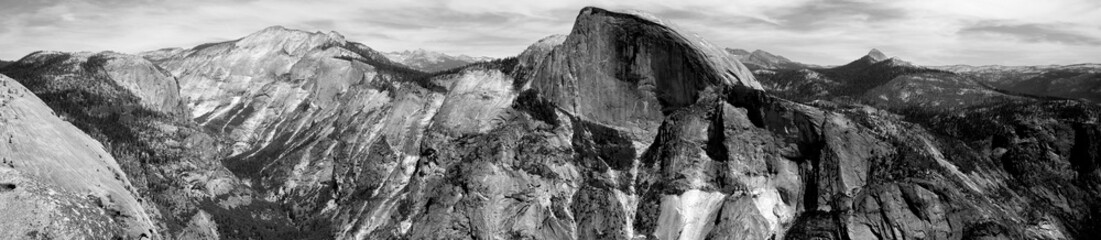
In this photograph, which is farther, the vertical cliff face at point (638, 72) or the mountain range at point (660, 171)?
the vertical cliff face at point (638, 72)

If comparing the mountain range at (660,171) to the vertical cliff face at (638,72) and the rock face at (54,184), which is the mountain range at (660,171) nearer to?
the vertical cliff face at (638,72)

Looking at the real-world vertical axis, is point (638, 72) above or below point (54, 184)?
above

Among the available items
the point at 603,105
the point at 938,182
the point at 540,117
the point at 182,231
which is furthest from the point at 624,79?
the point at 182,231

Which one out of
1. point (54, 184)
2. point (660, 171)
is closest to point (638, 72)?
point (660, 171)

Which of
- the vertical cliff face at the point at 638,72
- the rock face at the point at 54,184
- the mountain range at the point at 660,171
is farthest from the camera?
the vertical cliff face at the point at 638,72

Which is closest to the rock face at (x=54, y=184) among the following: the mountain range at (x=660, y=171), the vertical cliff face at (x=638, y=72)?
the mountain range at (x=660, y=171)

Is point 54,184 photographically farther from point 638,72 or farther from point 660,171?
point 638,72

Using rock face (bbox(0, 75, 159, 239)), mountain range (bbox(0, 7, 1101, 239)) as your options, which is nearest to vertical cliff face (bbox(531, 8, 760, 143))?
mountain range (bbox(0, 7, 1101, 239))

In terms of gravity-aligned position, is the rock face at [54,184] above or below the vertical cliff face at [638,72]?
below

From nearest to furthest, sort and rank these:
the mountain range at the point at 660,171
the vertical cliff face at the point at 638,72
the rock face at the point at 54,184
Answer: the rock face at the point at 54,184, the mountain range at the point at 660,171, the vertical cliff face at the point at 638,72
